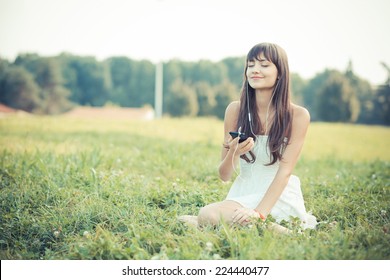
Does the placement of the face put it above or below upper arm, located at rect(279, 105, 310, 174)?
above

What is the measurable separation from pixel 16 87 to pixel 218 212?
12.6 m

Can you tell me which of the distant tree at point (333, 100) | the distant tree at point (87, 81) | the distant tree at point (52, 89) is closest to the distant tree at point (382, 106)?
the distant tree at point (333, 100)

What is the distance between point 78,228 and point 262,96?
1431 millimetres

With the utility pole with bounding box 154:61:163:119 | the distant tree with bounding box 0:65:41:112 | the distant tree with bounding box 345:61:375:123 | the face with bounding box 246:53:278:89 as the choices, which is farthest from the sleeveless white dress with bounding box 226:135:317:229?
the distant tree with bounding box 0:65:41:112

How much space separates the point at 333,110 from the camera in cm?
1706

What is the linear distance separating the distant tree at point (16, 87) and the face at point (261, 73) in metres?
8.63

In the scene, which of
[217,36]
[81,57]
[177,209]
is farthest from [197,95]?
[177,209]

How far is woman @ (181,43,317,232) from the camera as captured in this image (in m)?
2.37

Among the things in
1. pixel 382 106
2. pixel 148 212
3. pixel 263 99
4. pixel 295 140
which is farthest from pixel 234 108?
pixel 382 106

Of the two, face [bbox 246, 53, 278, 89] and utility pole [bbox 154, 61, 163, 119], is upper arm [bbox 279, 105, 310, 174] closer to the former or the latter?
face [bbox 246, 53, 278, 89]

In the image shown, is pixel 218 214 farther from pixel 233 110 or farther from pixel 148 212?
pixel 233 110

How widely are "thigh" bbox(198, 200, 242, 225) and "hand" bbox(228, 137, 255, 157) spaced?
31cm

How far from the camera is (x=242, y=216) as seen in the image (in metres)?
2.28
